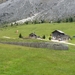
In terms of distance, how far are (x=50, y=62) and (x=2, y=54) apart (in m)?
7.64

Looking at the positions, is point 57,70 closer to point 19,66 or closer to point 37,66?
point 37,66

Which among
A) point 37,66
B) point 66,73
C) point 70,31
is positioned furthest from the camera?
point 70,31

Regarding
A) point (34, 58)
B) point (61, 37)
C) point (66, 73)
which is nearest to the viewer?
point (66, 73)

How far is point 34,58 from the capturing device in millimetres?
36000

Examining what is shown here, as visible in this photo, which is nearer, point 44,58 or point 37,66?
point 37,66

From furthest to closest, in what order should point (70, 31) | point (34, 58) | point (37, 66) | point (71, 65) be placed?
point (70, 31), point (34, 58), point (71, 65), point (37, 66)

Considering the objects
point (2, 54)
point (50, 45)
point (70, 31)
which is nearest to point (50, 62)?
point (2, 54)

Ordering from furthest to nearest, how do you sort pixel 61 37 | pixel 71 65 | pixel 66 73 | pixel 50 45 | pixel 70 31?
pixel 70 31, pixel 61 37, pixel 50 45, pixel 71 65, pixel 66 73

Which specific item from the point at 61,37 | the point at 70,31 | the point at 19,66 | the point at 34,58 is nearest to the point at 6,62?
the point at 19,66

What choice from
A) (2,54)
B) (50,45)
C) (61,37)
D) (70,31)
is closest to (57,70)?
(2,54)

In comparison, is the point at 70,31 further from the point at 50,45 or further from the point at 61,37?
the point at 50,45

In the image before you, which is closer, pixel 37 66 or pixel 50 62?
pixel 37 66

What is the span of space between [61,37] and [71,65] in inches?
4253

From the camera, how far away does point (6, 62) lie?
3203 centimetres
